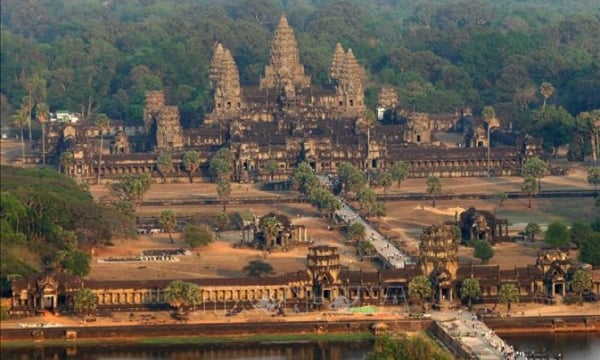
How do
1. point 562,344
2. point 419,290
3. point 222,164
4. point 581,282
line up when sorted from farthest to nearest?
point 222,164 < point 581,282 < point 419,290 < point 562,344

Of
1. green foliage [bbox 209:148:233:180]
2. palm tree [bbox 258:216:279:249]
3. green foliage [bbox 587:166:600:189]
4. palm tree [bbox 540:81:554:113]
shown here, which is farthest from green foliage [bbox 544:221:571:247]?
palm tree [bbox 540:81:554:113]

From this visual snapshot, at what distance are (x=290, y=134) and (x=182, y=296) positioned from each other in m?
60.0

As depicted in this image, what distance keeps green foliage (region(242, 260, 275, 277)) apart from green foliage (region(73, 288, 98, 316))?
33.9 ft

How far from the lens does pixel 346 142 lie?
15200 cm

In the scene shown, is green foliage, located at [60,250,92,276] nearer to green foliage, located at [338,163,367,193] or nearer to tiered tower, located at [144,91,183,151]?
green foliage, located at [338,163,367,193]

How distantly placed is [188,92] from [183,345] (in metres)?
89.2

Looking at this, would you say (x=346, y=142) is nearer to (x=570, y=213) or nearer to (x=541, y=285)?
(x=570, y=213)

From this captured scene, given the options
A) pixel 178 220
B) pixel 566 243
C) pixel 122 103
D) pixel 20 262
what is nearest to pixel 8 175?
pixel 178 220

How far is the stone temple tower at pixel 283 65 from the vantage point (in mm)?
171375

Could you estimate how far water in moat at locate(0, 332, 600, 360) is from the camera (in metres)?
90.1

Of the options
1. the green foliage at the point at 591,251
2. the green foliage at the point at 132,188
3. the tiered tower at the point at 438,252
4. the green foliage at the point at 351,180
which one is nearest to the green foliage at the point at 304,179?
the green foliage at the point at 351,180

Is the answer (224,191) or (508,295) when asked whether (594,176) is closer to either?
(224,191)

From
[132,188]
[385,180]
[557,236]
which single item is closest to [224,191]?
[132,188]

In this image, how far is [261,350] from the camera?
9162 cm
